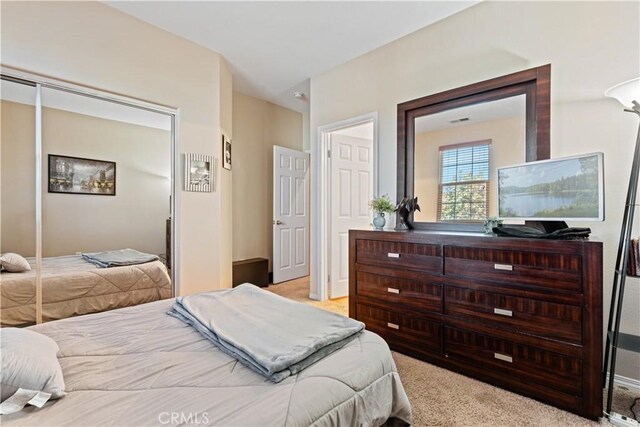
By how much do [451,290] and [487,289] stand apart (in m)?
0.23

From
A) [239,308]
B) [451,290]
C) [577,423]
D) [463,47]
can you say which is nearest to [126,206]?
[239,308]

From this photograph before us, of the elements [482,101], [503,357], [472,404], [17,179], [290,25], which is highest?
[290,25]

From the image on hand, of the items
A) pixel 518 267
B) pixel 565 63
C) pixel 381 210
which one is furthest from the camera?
pixel 381 210

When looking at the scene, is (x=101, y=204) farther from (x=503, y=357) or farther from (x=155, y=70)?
(x=503, y=357)

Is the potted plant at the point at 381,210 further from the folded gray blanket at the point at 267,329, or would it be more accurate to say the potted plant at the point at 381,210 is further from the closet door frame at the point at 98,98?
the closet door frame at the point at 98,98

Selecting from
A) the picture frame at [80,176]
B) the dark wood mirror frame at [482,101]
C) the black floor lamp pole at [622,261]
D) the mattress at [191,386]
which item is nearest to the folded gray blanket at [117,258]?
the picture frame at [80,176]

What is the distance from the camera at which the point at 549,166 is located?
198 centimetres

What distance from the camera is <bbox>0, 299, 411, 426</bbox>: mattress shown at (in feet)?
2.72

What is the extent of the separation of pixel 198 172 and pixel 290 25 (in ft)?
5.72

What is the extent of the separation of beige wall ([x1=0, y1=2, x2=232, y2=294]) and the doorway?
1218 millimetres

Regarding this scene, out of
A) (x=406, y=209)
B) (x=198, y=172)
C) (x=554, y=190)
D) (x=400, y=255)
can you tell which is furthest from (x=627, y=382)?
(x=198, y=172)

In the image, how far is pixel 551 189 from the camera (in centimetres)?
197

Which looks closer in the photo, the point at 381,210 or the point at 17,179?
the point at 17,179

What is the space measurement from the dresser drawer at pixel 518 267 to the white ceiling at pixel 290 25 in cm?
208
